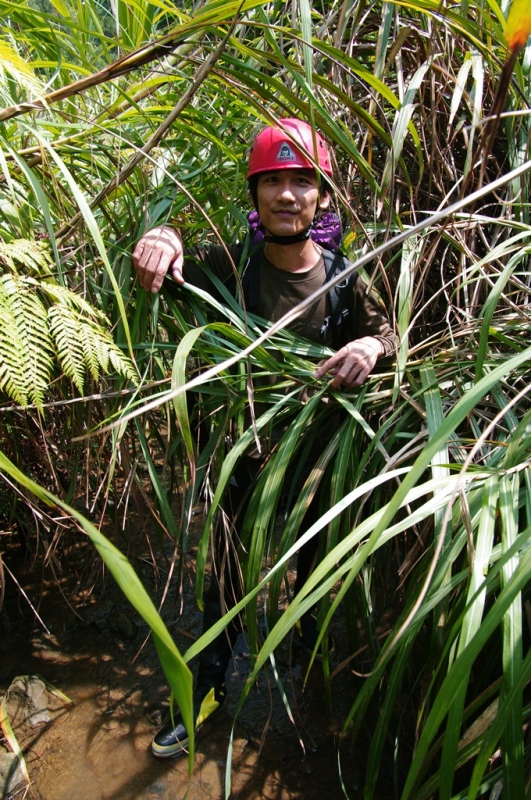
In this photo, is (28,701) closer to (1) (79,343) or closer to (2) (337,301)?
(1) (79,343)

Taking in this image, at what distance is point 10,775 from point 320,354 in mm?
1377

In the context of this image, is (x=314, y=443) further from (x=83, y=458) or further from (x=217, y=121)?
(x=217, y=121)

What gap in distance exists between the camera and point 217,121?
177 centimetres

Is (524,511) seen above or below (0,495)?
above

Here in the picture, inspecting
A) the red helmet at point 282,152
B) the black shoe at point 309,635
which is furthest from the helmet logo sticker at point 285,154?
the black shoe at point 309,635

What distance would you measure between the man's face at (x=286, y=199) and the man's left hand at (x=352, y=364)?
36 cm

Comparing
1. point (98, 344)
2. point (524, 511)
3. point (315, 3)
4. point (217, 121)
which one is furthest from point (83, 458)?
point (315, 3)

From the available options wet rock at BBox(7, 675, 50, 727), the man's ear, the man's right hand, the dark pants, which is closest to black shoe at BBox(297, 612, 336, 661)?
the dark pants

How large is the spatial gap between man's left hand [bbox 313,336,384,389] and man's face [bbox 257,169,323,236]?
0.36m

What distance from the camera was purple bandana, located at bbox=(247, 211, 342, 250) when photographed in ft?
5.52

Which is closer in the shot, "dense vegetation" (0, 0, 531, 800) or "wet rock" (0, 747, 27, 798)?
"dense vegetation" (0, 0, 531, 800)

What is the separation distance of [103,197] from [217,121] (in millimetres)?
539

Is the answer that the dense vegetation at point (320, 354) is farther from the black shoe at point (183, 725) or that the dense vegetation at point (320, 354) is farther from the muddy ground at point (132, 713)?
the black shoe at point (183, 725)

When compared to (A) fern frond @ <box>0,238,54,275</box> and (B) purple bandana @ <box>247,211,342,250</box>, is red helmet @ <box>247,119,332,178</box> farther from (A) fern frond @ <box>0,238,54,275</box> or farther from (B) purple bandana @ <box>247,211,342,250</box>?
(A) fern frond @ <box>0,238,54,275</box>
